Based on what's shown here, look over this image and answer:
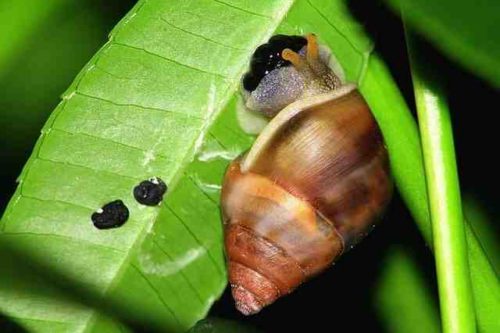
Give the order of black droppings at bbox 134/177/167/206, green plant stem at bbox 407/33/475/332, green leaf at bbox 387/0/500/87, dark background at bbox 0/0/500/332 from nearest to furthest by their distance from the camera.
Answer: green leaf at bbox 387/0/500/87 → green plant stem at bbox 407/33/475/332 → black droppings at bbox 134/177/167/206 → dark background at bbox 0/0/500/332

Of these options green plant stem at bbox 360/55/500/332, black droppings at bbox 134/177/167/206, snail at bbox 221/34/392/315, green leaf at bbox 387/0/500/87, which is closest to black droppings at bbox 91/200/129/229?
black droppings at bbox 134/177/167/206

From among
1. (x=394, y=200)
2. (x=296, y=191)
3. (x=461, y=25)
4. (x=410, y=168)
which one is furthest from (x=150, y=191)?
(x=461, y=25)

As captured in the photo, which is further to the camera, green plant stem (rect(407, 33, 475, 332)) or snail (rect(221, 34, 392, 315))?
snail (rect(221, 34, 392, 315))

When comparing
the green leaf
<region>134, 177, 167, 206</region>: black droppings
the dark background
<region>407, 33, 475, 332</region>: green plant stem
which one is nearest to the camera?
the green leaf

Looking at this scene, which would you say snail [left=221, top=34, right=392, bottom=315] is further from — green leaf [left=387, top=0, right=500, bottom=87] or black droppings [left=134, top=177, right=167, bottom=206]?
green leaf [left=387, top=0, right=500, bottom=87]

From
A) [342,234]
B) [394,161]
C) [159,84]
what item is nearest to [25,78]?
[159,84]

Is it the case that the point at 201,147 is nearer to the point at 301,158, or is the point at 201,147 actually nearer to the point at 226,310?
the point at 301,158

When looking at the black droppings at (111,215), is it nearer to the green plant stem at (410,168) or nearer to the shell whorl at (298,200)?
the shell whorl at (298,200)

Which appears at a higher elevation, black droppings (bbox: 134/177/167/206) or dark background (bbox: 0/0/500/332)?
black droppings (bbox: 134/177/167/206)
